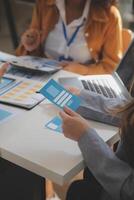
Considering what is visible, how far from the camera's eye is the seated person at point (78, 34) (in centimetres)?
192

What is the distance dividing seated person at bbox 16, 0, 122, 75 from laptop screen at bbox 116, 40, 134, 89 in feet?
1.24

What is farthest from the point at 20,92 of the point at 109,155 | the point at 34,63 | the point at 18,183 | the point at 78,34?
the point at 78,34

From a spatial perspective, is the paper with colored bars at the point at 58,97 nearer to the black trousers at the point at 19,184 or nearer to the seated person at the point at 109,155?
the seated person at the point at 109,155

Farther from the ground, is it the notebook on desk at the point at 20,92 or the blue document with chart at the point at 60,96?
the blue document with chart at the point at 60,96

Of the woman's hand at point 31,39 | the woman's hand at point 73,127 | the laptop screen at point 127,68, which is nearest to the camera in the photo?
the woman's hand at point 73,127

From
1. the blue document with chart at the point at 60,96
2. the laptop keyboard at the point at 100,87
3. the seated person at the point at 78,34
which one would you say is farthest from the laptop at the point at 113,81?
the seated person at the point at 78,34

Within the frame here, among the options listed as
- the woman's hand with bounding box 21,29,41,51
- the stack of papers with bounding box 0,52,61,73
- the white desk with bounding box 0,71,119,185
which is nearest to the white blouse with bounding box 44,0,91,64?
the woman's hand with bounding box 21,29,41,51

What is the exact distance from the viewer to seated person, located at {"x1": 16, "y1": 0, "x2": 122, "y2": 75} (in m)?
1.92

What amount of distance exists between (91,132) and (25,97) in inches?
Answer: 15.5

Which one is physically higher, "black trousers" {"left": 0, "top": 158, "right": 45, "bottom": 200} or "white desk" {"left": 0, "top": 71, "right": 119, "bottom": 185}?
"white desk" {"left": 0, "top": 71, "right": 119, "bottom": 185}

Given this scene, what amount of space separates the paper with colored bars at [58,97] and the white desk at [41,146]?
0.19ft

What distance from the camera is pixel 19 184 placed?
150 centimetres

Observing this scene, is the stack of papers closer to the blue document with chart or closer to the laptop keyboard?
the laptop keyboard

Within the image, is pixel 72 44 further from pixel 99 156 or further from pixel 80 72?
pixel 99 156
